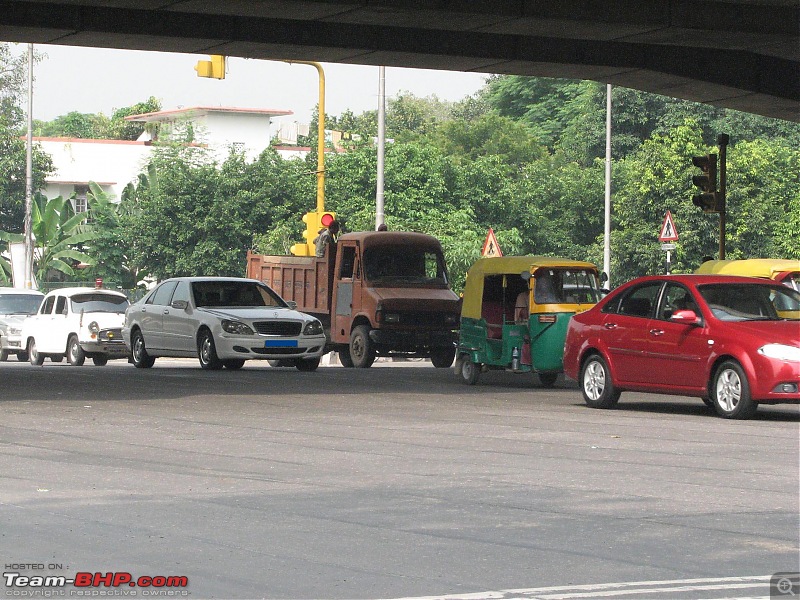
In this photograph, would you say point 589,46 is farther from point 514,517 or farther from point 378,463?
point 514,517

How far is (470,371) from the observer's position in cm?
2300

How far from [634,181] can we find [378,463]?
53.3 metres

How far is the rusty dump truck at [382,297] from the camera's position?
28.6 metres

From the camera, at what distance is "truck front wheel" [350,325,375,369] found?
28891mm

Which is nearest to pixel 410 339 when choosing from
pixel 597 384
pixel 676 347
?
pixel 597 384

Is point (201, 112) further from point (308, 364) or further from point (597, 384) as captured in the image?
point (597, 384)

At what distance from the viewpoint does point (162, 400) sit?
62.0 ft

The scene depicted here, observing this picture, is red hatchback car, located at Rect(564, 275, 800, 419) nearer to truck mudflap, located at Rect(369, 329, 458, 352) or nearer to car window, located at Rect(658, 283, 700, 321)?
car window, located at Rect(658, 283, 700, 321)

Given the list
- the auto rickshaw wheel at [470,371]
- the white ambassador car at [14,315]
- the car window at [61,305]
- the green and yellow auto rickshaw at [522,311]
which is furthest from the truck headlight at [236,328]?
the white ambassador car at [14,315]

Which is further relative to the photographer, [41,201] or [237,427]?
[41,201]

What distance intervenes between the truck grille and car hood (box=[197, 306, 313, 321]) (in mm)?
86

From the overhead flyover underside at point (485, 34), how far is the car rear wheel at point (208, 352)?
487cm

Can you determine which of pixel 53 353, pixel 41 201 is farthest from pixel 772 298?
pixel 41 201

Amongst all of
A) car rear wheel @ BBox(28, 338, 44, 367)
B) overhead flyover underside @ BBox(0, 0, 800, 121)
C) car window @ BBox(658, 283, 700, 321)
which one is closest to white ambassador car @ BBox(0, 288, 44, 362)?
car rear wheel @ BBox(28, 338, 44, 367)
